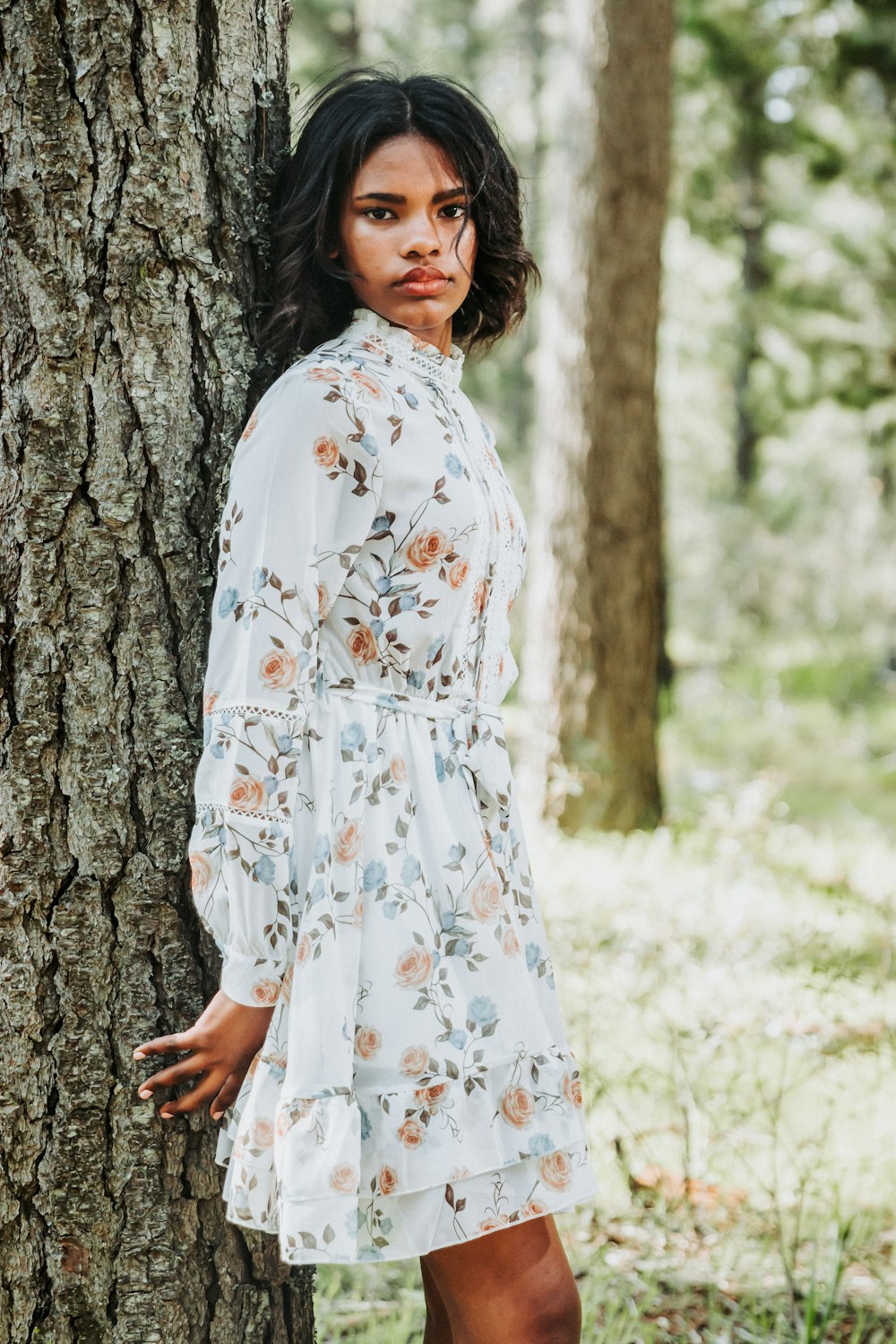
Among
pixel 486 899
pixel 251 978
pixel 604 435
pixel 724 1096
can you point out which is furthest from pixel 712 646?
pixel 251 978

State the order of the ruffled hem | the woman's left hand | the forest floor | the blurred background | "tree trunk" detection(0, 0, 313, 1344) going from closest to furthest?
the ruffled hem → the woman's left hand → "tree trunk" detection(0, 0, 313, 1344) → the forest floor → the blurred background

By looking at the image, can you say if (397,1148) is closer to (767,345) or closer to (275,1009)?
(275,1009)

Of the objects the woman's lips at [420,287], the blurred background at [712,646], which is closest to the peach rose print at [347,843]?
the woman's lips at [420,287]

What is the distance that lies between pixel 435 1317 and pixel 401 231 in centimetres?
152

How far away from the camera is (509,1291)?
62.6 inches

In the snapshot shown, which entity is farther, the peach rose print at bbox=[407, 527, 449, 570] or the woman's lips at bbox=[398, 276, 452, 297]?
the woman's lips at bbox=[398, 276, 452, 297]

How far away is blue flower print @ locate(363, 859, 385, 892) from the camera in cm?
154

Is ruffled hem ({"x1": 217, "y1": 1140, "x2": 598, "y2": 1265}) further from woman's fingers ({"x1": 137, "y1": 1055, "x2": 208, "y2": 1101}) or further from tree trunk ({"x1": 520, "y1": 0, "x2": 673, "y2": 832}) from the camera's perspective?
tree trunk ({"x1": 520, "y1": 0, "x2": 673, "y2": 832})

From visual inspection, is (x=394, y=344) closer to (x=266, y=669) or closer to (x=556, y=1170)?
(x=266, y=669)

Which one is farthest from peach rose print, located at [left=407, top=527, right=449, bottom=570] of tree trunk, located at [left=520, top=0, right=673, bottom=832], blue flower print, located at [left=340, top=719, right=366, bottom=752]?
tree trunk, located at [left=520, top=0, right=673, bottom=832]

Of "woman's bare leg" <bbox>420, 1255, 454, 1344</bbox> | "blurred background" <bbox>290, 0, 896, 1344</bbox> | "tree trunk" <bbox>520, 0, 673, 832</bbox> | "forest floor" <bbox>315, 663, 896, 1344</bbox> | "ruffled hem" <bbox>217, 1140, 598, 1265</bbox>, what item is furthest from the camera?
"tree trunk" <bbox>520, 0, 673, 832</bbox>

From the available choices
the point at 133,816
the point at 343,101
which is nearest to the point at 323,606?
the point at 133,816

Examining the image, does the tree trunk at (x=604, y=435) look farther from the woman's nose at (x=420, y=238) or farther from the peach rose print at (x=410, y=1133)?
the peach rose print at (x=410, y=1133)

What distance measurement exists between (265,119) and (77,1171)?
1.46 metres
